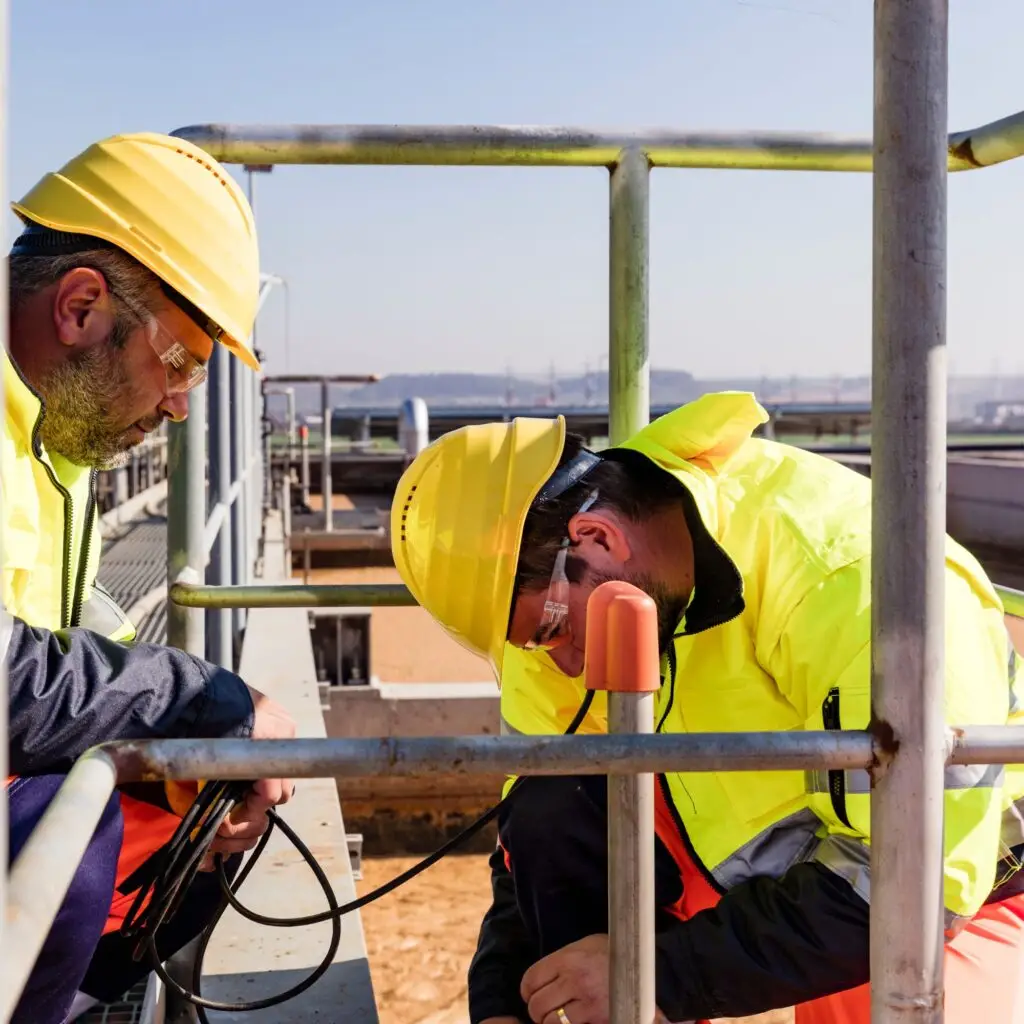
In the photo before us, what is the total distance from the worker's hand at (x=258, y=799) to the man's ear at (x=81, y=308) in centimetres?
62

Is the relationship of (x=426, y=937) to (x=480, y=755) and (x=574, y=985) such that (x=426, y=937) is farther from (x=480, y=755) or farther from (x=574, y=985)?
(x=480, y=755)

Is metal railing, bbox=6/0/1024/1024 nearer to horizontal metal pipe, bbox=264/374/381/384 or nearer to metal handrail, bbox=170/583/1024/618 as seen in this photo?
metal handrail, bbox=170/583/1024/618

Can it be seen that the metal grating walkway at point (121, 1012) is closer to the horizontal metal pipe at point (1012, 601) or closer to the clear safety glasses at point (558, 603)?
the clear safety glasses at point (558, 603)

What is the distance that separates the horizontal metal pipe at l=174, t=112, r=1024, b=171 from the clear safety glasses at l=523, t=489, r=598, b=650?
67cm

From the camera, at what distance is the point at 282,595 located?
2.36 m

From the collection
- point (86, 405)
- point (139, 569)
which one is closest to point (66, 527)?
point (86, 405)

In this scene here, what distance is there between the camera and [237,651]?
5.82 metres

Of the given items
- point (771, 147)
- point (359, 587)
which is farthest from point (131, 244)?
point (771, 147)

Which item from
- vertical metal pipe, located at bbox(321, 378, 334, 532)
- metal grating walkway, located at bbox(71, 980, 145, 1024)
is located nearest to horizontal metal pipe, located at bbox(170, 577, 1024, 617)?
metal grating walkway, located at bbox(71, 980, 145, 1024)

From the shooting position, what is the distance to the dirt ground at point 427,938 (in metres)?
5.05

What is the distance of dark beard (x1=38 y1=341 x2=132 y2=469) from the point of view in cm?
200

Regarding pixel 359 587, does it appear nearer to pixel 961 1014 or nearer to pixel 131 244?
pixel 131 244

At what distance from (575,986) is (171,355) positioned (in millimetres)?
1183

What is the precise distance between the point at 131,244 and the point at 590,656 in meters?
1.20
